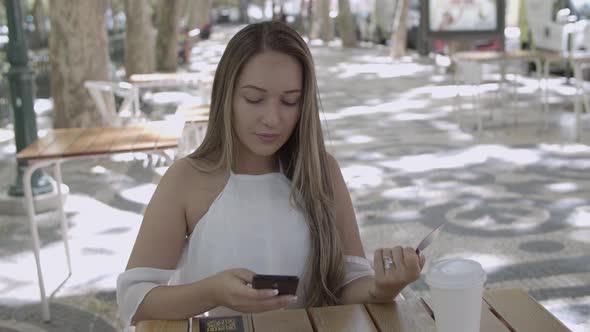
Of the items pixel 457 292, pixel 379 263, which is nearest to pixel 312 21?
pixel 379 263

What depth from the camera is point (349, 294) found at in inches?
81.5

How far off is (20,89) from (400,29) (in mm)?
14846

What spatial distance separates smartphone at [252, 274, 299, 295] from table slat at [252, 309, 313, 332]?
0.38ft

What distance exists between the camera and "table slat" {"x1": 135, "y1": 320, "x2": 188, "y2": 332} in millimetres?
1782

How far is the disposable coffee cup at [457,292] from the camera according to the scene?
4.73 ft

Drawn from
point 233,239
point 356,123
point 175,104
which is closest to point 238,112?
point 233,239

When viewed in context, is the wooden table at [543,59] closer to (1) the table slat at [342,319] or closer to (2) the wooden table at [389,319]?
(2) the wooden table at [389,319]

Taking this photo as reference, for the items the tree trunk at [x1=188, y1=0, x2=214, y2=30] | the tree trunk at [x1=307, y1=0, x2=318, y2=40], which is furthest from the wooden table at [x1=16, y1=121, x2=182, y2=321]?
the tree trunk at [x1=307, y1=0, x2=318, y2=40]

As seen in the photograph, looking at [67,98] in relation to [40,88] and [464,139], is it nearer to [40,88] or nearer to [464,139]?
[464,139]

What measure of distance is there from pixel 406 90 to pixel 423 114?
307 centimetres

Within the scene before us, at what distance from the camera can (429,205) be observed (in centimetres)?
586

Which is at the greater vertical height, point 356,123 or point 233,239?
point 233,239

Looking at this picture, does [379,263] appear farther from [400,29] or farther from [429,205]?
[400,29]

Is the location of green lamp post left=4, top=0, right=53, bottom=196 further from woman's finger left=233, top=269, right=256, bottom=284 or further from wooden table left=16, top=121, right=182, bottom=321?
woman's finger left=233, top=269, right=256, bottom=284
